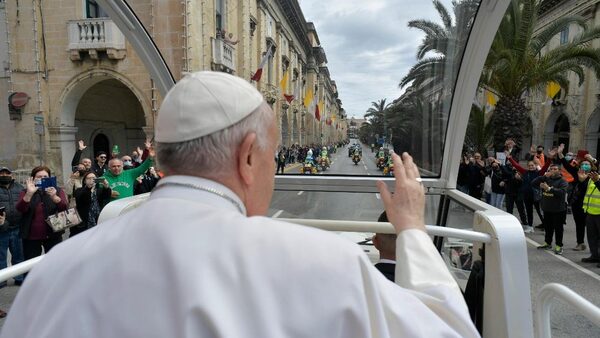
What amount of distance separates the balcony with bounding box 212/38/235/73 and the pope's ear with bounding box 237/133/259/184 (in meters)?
10.3

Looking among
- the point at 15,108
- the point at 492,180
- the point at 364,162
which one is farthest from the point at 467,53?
the point at 15,108

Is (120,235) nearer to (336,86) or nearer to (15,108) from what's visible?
(336,86)

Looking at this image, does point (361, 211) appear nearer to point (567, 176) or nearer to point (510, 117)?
point (567, 176)

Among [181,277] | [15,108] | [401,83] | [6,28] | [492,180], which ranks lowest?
[492,180]

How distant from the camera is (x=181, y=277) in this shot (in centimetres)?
73

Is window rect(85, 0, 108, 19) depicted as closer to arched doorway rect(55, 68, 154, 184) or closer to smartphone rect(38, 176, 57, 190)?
arched doorway rect(55, 68, 154, 184)

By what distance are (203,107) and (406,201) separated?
65 cm

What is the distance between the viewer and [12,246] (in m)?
5.60

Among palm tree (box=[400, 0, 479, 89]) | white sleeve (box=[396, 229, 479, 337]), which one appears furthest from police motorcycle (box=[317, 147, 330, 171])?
white sleeve (box=[396, 229, 479, 337])

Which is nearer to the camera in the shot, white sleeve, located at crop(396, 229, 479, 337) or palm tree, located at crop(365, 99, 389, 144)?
white sleeve, located at crop(396, 229, 479, 337)

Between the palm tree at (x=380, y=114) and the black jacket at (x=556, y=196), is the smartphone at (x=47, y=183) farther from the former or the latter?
the black jacket at (x=556, y=196)

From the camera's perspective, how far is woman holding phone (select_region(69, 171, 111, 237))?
20.2ft

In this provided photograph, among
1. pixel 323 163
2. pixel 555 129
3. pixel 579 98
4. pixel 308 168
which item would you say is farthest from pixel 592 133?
pixel 308 168

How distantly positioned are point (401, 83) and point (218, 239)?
3.03 meters
